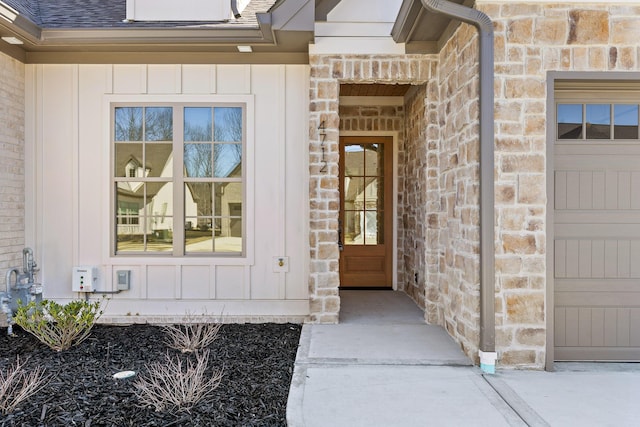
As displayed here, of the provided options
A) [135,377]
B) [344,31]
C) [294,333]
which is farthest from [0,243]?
[344,31]

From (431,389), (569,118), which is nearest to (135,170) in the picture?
(431,389)

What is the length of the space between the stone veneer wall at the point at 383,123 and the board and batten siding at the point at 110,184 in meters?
1.72

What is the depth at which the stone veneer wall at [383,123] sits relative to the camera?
21.5 feet

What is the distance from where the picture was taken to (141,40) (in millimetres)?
4500

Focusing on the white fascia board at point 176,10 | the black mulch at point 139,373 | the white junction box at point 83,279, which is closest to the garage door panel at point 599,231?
the black mulch at point 139,373

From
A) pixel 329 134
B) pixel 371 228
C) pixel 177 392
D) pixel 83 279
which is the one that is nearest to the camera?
pixel 177 392

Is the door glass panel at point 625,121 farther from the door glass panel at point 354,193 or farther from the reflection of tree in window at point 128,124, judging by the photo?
the reflection of tree in window at point 128,124

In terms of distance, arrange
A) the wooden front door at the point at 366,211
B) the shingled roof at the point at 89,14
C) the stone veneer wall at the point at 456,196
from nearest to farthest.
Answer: the stone veneer wall at the point at 456,196 → the shingled roof at the point at 89,14 → the wooden front door at the point at 366,211

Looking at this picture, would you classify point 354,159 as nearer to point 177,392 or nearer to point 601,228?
point 601,228

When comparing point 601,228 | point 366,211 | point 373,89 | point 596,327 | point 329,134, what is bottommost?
point 596,327

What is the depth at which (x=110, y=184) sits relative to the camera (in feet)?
16.5

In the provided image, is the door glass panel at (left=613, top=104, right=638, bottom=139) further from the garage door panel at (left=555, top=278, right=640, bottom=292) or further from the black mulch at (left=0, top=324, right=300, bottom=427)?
the black mulch at (left=0, top=324, right=300, bottom=427)

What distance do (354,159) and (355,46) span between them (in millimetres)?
2360

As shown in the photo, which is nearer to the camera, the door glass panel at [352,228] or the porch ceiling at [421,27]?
the porch ceiling at [421,27]
